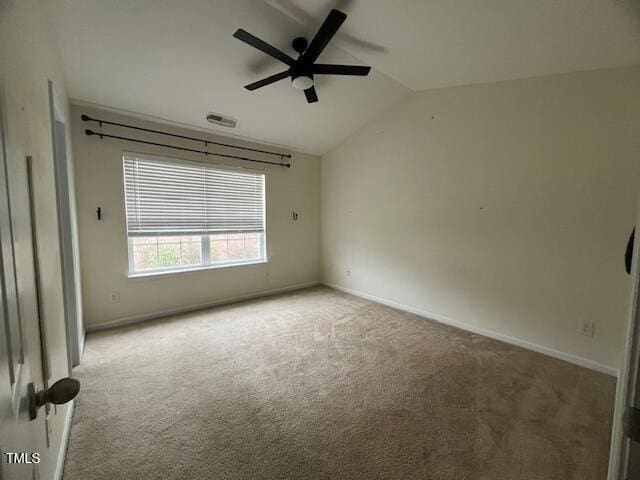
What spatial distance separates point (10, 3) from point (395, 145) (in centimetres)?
346

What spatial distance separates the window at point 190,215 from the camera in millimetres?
3176

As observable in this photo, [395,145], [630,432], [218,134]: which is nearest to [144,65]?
[218,134]

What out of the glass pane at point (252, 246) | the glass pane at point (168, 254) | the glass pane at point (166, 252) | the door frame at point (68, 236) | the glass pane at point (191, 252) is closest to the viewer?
the door frame at point (68, 236)

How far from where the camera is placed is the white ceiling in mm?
1840

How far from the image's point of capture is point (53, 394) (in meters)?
0.64

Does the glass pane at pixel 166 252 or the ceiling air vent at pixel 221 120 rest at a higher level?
the ceiling air vent at pixel 221 120

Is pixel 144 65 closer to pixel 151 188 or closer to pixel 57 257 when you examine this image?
pixel 151 188

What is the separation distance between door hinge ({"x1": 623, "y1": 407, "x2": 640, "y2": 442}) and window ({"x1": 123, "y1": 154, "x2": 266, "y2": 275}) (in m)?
3.76

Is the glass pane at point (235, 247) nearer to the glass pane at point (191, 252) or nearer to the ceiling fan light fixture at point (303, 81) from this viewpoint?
the glass pane at point (191, 252)

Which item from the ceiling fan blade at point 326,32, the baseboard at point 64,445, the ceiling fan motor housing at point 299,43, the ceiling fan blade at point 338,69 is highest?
the ceiling fan motor housing at point 299,43

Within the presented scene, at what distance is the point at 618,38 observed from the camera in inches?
73.2

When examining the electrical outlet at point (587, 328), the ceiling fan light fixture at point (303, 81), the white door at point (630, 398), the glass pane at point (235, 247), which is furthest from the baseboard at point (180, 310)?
the white door at point (630, 398)

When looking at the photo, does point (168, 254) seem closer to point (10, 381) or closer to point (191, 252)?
point (191, 252)

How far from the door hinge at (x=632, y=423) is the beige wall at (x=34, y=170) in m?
1.33
